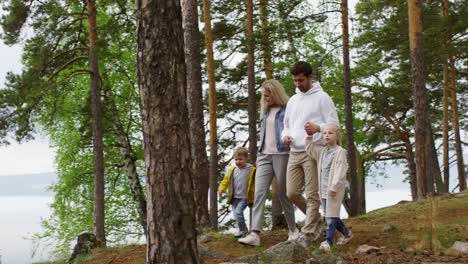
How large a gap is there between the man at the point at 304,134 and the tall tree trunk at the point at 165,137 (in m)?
2.50

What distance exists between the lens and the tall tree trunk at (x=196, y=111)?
1115 cm

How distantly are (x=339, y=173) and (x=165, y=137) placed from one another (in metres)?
2.62

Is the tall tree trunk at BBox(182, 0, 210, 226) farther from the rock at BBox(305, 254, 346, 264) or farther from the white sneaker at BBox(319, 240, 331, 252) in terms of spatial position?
the rock at BBox(305, 254, 346, 264)

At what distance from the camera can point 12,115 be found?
1791 cm

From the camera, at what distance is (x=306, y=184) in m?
7.30

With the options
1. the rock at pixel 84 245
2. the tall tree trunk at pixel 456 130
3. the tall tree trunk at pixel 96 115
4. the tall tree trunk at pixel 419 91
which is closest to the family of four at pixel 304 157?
the rock at pixel 84 245

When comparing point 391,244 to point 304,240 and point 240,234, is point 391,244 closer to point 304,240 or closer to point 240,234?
point 304,240

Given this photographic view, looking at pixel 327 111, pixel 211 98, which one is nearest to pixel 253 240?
pixel 327 111

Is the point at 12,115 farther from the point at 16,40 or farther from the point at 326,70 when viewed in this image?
the point at 326,70

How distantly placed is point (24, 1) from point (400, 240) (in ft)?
45.1

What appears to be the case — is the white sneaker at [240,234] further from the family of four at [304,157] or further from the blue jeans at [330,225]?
the blue jeans at [330,225]

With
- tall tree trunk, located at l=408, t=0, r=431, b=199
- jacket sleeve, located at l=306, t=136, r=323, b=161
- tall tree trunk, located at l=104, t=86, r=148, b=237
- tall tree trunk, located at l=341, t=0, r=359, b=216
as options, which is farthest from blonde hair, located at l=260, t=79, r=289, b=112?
tall tree trunk, located at l=104, t=86, r=148, b=237

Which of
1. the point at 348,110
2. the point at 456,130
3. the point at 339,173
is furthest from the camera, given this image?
the point at 456,130

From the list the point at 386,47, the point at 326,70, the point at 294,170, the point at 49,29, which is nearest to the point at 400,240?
the point at 294,170
